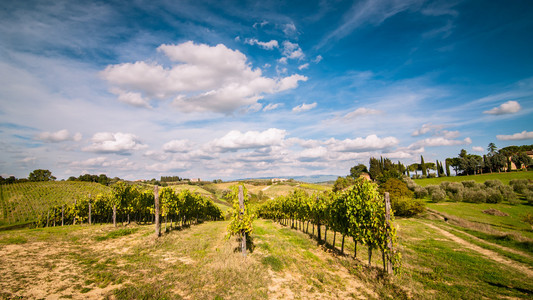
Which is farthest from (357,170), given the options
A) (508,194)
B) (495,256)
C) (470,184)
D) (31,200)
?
(31,200)

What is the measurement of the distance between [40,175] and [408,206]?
142 meters

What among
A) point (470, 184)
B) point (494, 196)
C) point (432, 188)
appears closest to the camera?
point (494, 196)

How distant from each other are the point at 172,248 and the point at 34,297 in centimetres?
835

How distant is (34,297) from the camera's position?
730 cm

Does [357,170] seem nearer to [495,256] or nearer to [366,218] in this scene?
[495,256]

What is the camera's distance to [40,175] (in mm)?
90938

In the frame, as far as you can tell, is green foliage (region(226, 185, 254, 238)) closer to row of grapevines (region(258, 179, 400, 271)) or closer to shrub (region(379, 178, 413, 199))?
row of grapevines (region(258, 179, 400, 271))

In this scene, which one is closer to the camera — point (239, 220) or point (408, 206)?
point (239, 220)

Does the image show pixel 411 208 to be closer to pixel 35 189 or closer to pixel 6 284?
pixel 6 284

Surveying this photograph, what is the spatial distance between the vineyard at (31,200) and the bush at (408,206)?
58.3 meters

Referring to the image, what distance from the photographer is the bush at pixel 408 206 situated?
38.1 metres

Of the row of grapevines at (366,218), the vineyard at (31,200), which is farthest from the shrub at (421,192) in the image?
the vineyard at (31,200)

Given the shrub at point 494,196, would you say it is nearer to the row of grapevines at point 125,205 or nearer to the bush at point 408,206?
the bush at point 408,206

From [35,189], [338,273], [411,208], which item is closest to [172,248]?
[338,273]
